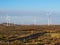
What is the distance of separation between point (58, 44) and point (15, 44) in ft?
39.0

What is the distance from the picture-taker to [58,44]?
47.1 metres

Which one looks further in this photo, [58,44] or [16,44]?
[58,44]

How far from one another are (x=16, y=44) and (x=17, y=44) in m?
0.41

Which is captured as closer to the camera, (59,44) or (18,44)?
(18,44)

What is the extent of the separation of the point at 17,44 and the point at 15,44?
399 mm

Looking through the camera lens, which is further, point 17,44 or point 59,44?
point 59,44

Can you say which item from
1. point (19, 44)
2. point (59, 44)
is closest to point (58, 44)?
point (59, 44)

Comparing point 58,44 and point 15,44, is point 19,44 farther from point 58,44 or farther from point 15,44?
point 58,44

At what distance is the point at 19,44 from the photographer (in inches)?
1481

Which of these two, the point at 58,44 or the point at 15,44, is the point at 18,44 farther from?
the point at 58,44

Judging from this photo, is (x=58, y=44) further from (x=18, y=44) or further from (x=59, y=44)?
(x=18, y=44)

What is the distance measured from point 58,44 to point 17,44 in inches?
469

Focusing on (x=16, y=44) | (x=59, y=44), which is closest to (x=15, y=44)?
(x=16, y=44)

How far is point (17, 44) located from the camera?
3756cm
